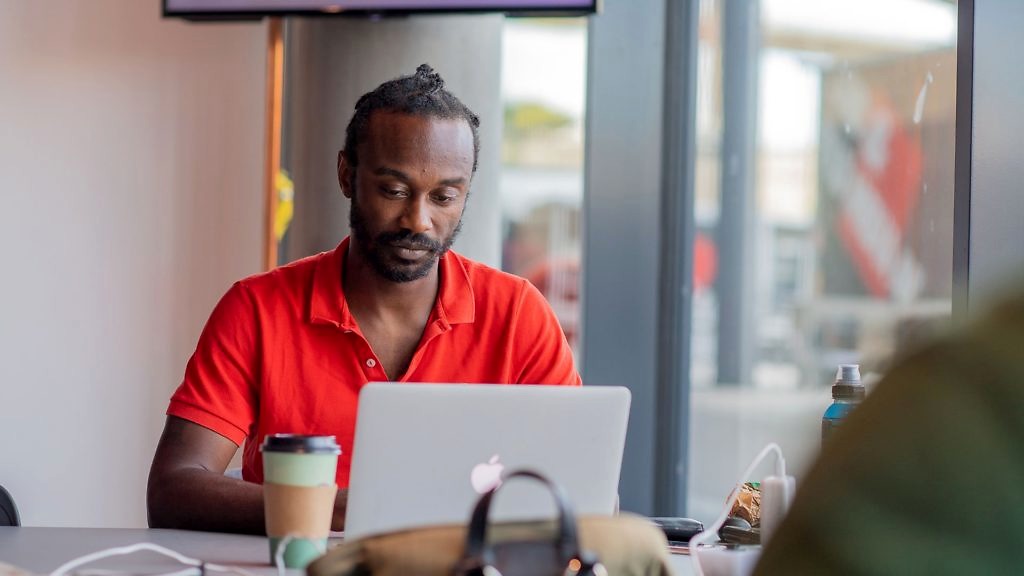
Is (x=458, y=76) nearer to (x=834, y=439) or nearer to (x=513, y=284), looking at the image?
(x=513, y=284)

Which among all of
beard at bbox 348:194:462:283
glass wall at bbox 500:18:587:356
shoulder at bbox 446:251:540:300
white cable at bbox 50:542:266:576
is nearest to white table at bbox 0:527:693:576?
white cable at bbox 50:542:266:576

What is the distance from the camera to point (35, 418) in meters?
3.28

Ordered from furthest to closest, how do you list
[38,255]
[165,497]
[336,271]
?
[38,255], [336,271], [165,497]

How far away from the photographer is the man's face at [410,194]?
7.00 ft

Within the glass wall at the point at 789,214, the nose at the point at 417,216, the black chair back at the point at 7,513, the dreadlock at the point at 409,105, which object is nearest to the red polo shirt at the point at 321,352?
the nose at the point at 417,216

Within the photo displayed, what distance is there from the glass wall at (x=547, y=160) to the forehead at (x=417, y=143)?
117 cm

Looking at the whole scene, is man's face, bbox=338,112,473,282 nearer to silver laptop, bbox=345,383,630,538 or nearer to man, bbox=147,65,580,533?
man, bbox=147,65,580,533

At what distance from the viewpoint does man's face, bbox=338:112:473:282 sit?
2133 millimetres

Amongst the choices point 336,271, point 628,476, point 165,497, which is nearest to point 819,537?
point 165,497

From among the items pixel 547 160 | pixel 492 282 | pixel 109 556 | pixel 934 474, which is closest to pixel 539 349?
pixel 492 282

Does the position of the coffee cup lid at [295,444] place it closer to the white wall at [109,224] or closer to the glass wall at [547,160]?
the glass wall at [547,160]

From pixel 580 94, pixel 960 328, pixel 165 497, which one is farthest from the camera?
pixel 580 94

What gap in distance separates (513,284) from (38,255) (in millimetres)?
1677

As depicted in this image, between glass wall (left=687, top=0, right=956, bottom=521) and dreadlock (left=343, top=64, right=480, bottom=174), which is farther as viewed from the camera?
glass wall (left=687, top=0, right=956, bottom=521)
